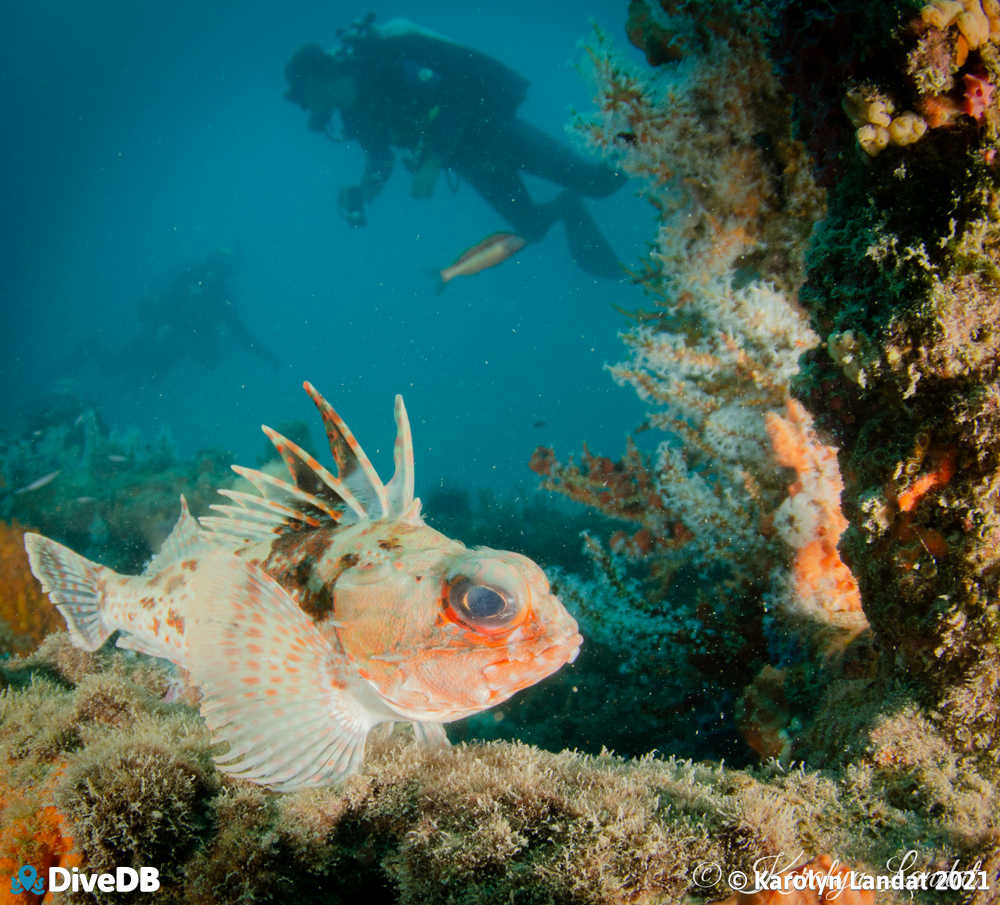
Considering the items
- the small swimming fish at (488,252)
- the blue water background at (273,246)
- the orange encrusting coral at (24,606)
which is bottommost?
the orange encrusting coral at (24,606)

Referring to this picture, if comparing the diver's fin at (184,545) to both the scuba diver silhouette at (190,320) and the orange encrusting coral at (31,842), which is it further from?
the scuba diver silhouette at (190,320)

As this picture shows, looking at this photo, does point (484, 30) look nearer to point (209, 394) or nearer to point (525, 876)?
point (209, 394)

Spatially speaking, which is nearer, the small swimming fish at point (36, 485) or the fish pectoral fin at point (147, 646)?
the fish pectoral fin at point (147, 646)

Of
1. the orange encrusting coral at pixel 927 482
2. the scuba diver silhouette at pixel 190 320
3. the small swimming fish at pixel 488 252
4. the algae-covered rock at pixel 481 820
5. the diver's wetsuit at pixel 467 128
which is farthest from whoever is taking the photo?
the scuba diver silhouette at pixel 190 320

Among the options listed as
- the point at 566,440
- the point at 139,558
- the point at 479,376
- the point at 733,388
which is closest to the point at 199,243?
the point at 479,376

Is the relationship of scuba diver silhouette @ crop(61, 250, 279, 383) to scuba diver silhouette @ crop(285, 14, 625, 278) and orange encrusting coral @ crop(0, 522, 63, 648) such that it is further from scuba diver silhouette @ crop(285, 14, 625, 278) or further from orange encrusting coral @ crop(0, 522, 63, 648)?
orange encrusting coral @ crop(0, 522, 63, 648)

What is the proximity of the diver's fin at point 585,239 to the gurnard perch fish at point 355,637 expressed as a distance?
16.1 metres

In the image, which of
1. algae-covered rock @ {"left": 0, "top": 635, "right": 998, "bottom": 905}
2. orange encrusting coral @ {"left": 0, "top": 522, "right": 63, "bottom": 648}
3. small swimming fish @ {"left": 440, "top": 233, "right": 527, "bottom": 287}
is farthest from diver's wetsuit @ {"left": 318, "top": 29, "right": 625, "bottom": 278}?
algae-covered rock @ {"left": 0, "top": 635, "right": 998, "bottom": 905}

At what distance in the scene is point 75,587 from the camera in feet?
10.3

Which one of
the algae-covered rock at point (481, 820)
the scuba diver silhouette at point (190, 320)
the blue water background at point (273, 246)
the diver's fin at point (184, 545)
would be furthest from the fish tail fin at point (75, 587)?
the scuba diver silhouette at point (190, 320)

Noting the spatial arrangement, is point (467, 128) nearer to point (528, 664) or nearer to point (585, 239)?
point (585, 239)

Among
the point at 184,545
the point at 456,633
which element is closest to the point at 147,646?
the point at 184,545

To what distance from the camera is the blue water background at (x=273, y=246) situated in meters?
55.4

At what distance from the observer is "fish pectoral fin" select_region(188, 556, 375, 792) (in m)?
1.89
